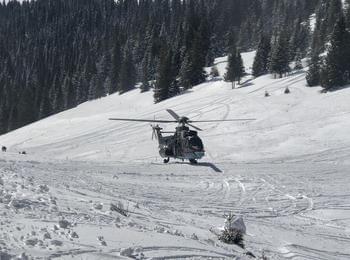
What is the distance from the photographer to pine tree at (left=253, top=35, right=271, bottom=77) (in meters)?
68.3

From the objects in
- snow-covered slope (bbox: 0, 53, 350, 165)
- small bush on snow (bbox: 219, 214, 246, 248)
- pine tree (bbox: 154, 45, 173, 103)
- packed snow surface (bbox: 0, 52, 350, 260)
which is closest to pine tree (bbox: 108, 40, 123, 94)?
pine tree (bbox: 154, 45, 173, 103)

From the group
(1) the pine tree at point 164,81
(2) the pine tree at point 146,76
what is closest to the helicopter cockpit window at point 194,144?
(1) the pine tree at point 164,81

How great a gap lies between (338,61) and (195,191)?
38.3 metres

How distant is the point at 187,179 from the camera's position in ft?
70.3

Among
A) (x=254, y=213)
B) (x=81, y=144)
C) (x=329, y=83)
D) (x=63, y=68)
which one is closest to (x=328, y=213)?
(x=254, y=213)

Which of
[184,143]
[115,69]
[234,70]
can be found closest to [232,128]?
[184,143]

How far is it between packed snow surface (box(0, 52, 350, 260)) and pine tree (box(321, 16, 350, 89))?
2.29 meters

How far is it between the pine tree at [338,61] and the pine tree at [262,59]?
15866 millimetres

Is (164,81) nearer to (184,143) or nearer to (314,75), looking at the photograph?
(314,75)

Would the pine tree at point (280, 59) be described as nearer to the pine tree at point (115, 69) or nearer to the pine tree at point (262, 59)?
the pine tree at point (262, 59)

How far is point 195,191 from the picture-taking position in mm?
18875

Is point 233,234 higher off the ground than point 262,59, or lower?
lower

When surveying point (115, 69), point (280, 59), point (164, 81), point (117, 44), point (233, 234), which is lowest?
point (233, 234)

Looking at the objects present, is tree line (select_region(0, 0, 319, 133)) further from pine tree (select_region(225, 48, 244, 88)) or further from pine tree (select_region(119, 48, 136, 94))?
pine tree (select_region(225, 48, 244, 88))
